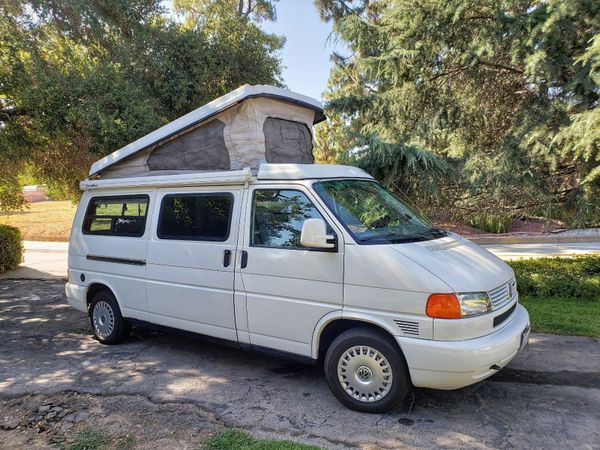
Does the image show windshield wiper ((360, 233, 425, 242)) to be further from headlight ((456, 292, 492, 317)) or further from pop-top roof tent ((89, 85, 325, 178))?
pop-top roof tent ((89, 85, 325, 178))

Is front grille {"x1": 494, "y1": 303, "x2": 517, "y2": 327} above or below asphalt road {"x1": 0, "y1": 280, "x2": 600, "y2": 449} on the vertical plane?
above

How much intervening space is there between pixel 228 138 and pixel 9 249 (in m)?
9.56

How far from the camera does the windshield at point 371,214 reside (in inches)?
148

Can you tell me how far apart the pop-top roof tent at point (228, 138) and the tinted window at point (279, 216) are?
84cm

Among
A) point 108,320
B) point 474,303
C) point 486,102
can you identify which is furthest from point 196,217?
point 486,102

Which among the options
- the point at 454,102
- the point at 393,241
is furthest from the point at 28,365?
the point at 454,102

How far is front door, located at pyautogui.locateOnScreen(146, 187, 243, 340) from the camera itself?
430cm

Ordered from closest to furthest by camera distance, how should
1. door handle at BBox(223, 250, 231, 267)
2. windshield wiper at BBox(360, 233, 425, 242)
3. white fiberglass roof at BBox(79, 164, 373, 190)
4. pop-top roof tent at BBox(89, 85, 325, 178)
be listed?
1. windshield wiper at BBox(360, 233, 425, 242)
2. white fiberglass roof at BBox(79, 164, 373, 190)
3. door handle at BBox(223, 250, 231, 267)
4. pop-top roof tent at BBox(89, 85, 325, 178)

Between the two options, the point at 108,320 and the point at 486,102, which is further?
the point at 486,102

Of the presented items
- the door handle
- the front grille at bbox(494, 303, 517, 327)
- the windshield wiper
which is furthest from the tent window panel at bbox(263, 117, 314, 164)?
the front grille at bbox(494, 303, 517, 327)

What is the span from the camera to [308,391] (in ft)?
13.4

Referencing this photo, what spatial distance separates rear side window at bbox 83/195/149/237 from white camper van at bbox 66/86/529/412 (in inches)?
0.8

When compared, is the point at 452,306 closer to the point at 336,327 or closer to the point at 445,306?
the point at 445,306

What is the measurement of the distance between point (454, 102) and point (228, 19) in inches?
250
